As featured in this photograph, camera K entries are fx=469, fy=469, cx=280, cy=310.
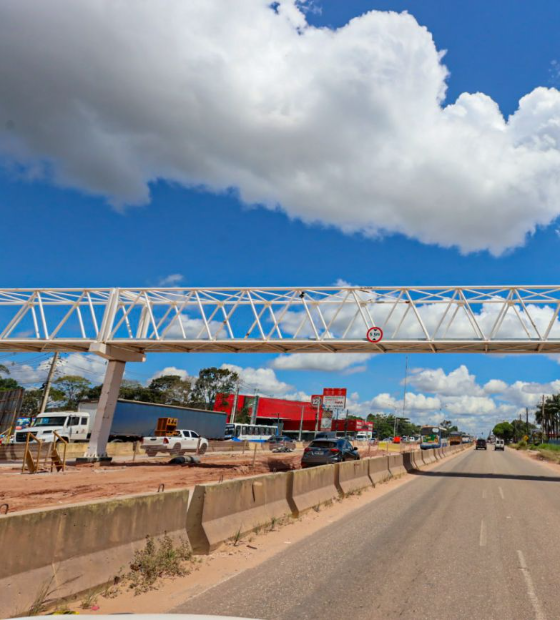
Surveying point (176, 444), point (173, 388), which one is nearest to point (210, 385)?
point (173, 388)

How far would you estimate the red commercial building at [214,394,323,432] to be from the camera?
103m

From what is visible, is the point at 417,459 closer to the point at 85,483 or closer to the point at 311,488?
the point at 311,488

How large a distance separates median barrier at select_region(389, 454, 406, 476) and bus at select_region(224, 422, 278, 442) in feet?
140

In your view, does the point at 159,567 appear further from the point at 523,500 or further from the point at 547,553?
the point at 523,500

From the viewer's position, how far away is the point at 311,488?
41.2 ft

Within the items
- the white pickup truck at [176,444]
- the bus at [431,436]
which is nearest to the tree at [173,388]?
the bus at [431,436]

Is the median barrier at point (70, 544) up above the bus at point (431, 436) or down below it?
below

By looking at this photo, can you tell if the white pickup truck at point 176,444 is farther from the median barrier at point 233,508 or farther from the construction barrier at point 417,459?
the median barrier at point 233,508

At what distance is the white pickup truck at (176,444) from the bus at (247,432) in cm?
2857

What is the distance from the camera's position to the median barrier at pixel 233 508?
7.46 meters

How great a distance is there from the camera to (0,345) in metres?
30.9

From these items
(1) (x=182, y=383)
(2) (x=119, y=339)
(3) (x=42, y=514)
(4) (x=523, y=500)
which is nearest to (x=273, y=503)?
(3) (x=42, y=514)

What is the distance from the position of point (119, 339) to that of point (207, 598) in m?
25.5

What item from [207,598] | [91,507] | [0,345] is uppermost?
[0,345]
